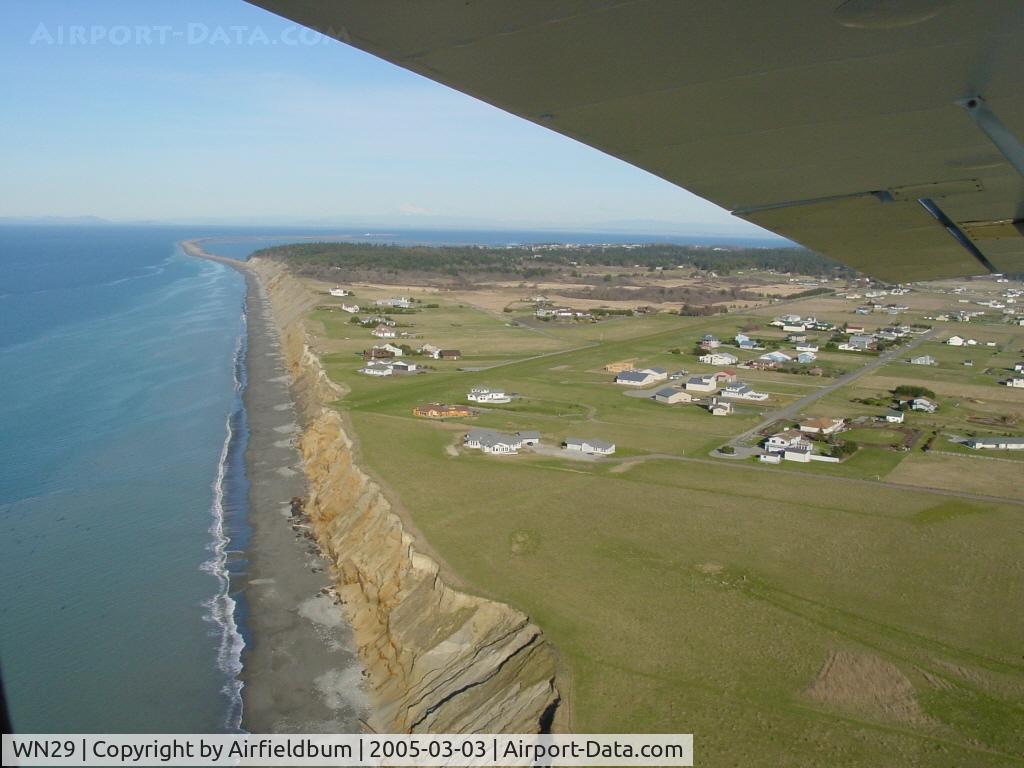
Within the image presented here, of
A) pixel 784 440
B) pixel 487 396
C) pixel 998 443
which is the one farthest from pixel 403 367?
pixel 998 443

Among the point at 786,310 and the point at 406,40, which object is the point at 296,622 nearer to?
the point at 406,40

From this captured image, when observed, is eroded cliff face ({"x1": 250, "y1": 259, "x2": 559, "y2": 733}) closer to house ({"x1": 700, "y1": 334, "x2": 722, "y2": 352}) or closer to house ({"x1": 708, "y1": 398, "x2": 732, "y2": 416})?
house ({"x1": 708, "y1": 398, "x2": 732, "y2": 416})

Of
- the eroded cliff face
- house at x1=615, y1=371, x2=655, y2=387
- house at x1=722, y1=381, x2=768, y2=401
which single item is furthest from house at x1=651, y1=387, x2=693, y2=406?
the eroded cliff face

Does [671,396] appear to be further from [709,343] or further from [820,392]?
[709,343]

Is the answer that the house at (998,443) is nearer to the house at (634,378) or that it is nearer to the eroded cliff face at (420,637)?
the house at (634,378)

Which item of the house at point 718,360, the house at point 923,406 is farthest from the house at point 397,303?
the house at point 923,406

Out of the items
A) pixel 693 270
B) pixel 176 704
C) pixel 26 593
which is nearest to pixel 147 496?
pixel 26 593

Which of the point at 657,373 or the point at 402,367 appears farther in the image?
the point at 402,367
